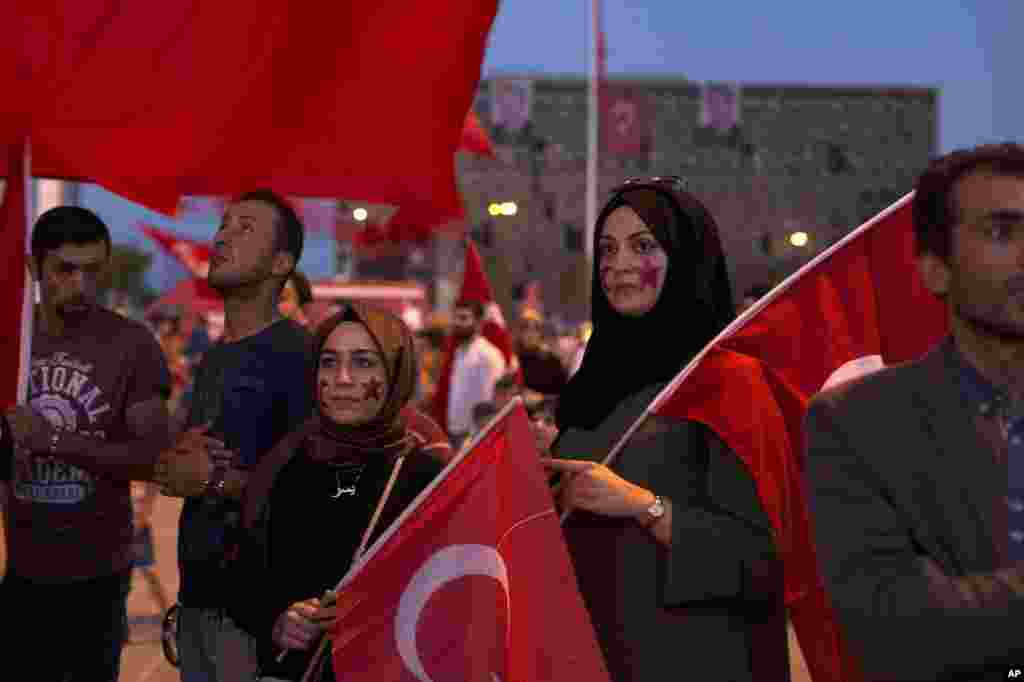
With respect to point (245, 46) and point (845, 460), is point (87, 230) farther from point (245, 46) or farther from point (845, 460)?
point (845, 460)

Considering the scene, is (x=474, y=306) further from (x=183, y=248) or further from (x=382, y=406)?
(x=183, y=248)

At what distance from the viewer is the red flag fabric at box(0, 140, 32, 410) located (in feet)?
13.0

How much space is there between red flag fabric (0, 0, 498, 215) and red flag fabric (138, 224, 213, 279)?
1578 cm

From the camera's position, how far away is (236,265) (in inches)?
153

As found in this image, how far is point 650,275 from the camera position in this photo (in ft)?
9.80

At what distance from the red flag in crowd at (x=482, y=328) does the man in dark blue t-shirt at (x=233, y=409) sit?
684 cm

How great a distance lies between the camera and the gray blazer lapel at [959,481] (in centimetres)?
194

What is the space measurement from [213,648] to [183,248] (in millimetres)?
18050

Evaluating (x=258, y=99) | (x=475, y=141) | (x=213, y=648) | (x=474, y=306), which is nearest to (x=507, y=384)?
(x=474, y=306)

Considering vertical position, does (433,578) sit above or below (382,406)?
below

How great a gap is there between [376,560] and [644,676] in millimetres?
564

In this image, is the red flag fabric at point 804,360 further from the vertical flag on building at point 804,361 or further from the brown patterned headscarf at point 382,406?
the brown patterned headscarf at point 382,406

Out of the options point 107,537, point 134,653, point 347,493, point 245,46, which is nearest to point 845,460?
point 347,493

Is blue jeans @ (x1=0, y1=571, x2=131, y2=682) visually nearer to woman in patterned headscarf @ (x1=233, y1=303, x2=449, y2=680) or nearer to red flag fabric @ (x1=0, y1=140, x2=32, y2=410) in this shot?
red flag fabric @ (x1=0, y1=140, x2=32, y2=410)
